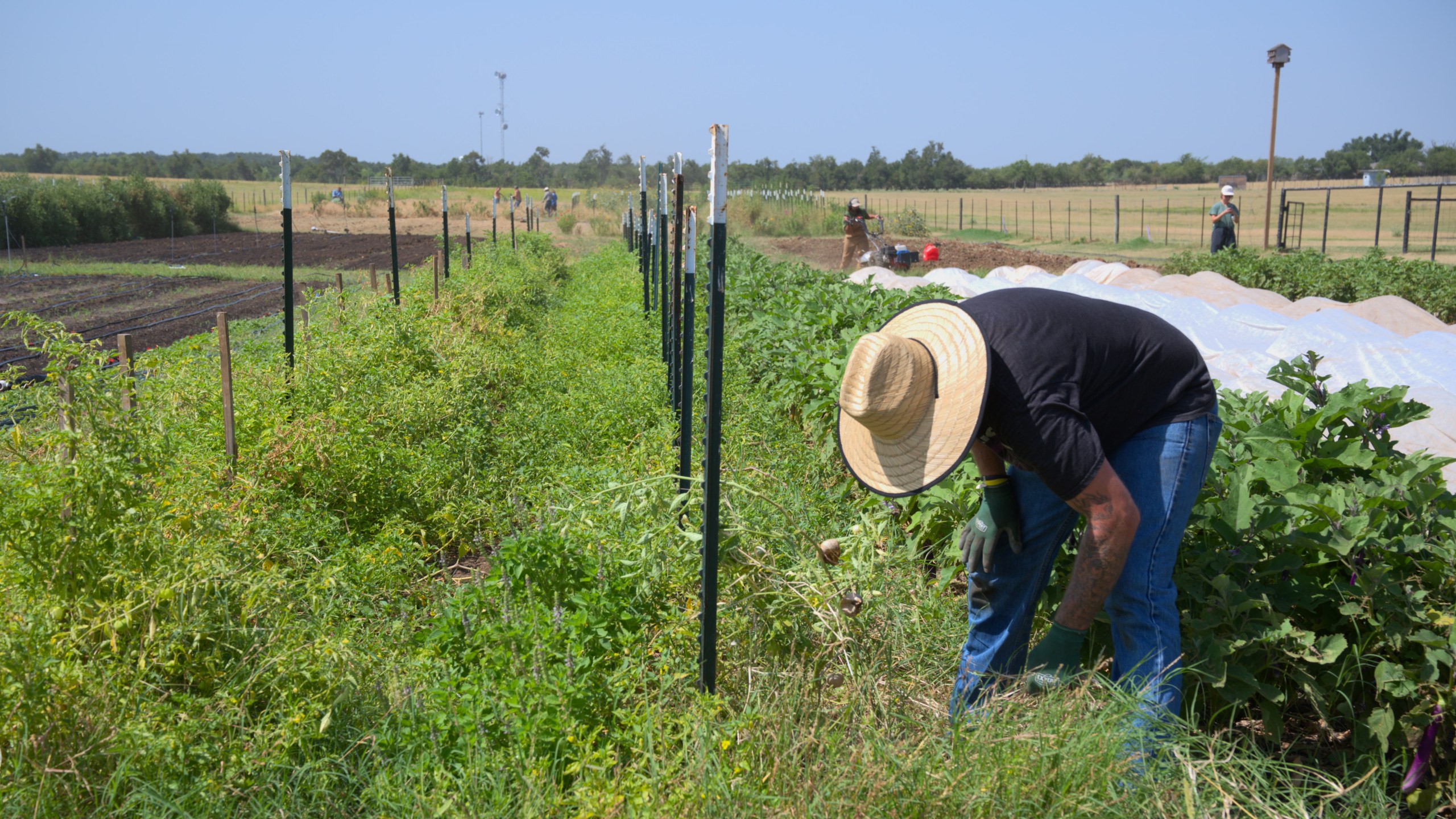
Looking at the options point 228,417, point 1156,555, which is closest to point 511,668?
point 1156,555

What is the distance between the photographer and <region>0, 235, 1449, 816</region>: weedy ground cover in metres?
2.36

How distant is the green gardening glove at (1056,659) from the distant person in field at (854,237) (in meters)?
15.6

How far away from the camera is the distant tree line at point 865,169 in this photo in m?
84.9

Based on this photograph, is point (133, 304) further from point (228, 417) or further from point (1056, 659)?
point (1056, 659)

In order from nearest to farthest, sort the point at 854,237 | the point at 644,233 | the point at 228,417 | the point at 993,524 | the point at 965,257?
the point at 993,524 < the point at 228,417 < the point at 644,233 < the point at 854,237 < the point at 965,257

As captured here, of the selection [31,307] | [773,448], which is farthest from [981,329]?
[31,307]

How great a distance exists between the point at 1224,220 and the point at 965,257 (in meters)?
6.40

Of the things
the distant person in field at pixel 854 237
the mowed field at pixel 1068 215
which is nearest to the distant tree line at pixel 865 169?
the mowed field at pixel 1068 215

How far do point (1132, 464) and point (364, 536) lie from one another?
384cm

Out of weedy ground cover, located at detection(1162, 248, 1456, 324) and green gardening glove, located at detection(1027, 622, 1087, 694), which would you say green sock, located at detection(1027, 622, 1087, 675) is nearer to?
green gardening glove, located at detection(1027, 622, 1087, 694)

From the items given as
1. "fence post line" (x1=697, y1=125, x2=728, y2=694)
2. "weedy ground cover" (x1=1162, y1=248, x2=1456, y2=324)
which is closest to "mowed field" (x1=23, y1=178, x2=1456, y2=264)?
"weedy ground cover" (x1=1162, y1=248, x2=1456, y2=324)

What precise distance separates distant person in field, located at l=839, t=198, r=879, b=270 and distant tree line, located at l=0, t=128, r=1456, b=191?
63.7m

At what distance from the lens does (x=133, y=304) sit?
63.2 feet

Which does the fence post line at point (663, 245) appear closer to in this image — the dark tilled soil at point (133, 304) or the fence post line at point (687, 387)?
the fence post line at point (687, 387)
